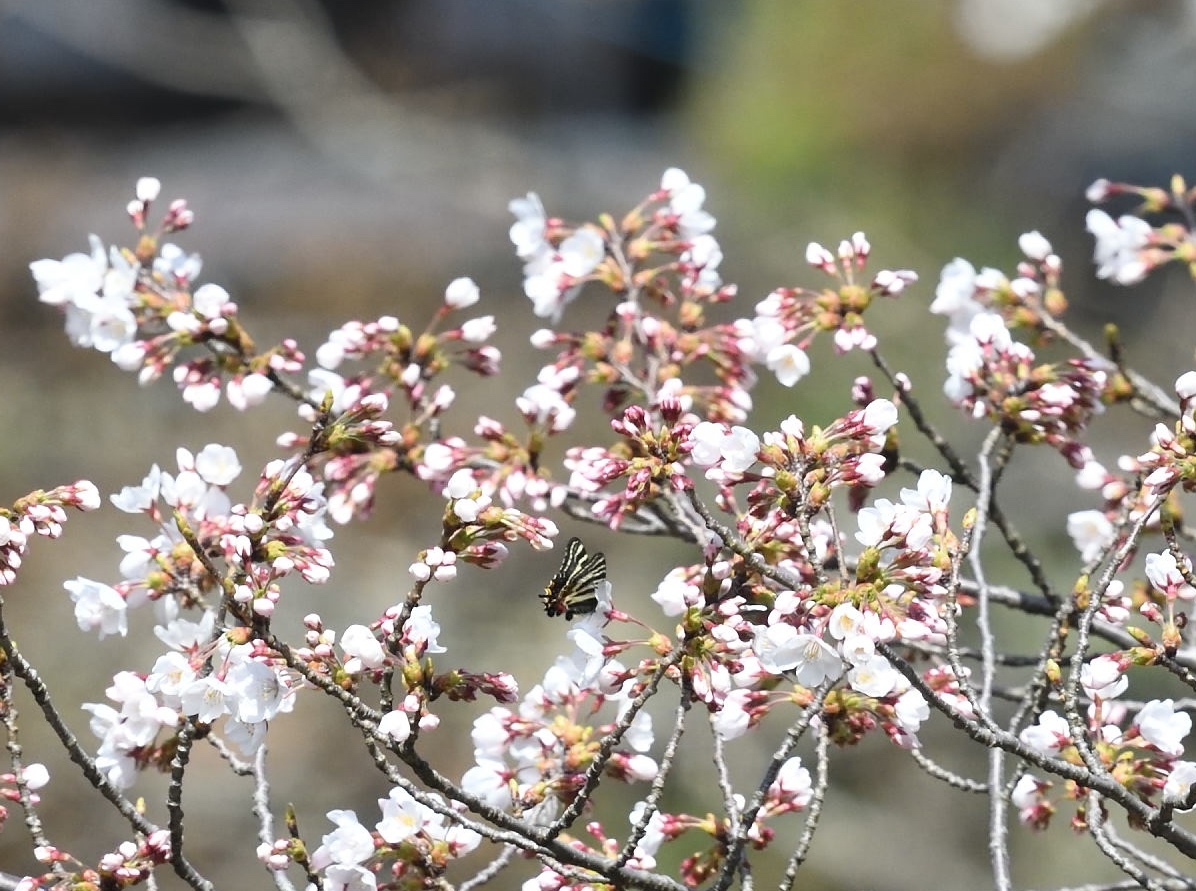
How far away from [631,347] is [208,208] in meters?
9.89

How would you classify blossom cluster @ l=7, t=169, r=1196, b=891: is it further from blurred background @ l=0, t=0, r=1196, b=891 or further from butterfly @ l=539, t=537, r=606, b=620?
blurred background @ l=0, t=0, r=1196, b=891

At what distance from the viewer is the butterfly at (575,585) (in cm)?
179

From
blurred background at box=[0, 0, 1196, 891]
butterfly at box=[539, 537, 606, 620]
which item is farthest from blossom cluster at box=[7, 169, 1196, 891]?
blurred background at box=[0, 0, 1196, 891]

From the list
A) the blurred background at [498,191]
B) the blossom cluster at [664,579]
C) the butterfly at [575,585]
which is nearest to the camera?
the blossom cluster at [664,579]

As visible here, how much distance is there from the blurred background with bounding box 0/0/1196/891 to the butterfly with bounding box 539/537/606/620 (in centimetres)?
495

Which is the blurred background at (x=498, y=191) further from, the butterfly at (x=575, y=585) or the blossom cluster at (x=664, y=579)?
the butterfly at (x=575, y=585)

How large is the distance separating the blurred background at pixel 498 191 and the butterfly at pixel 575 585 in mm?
4946

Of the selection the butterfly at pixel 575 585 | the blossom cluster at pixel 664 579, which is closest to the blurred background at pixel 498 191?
the blossom cluster at pixel 664 579

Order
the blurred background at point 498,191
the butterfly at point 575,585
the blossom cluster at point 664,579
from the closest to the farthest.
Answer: the blossom cluster at point 664,579 < the butterfly at point 575,585 < the blurred background at point 498,191

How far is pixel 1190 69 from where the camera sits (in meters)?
9.92

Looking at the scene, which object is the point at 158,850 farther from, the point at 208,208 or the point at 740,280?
the point at 208,208

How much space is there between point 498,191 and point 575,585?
1071 cm

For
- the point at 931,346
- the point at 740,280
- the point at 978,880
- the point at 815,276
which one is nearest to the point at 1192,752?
the point at 978,880

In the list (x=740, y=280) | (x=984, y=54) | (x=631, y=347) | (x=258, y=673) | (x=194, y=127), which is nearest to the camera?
(x=258, y=673)
